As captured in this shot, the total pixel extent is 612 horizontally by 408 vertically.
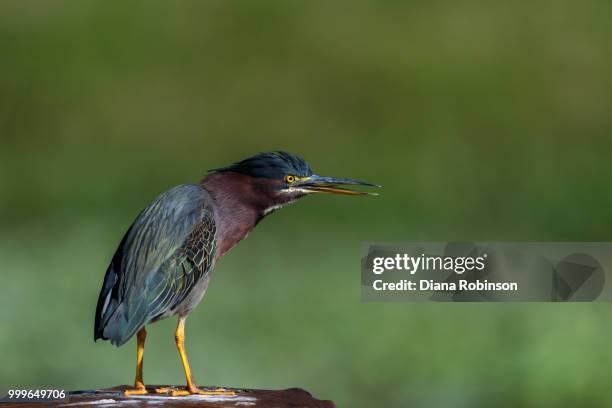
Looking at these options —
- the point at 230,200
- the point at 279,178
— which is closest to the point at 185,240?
the point at 230,200

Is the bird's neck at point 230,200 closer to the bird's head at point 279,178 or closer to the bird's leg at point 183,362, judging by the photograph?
the bird's head at point 279,178

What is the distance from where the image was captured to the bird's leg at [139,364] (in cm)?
699

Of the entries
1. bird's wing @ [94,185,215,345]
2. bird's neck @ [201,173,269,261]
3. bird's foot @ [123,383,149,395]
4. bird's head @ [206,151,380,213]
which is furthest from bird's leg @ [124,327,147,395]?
bird's head @ [206,151,380,213]

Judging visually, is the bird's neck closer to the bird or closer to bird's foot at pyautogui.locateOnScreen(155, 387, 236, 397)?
the bird

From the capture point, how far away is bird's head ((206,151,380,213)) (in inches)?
283

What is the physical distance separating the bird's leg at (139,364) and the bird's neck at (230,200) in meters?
0.56

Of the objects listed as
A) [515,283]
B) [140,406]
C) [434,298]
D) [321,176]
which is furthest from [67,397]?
[515,283]

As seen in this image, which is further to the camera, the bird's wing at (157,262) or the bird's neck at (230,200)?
the bird's neck at (230,200)

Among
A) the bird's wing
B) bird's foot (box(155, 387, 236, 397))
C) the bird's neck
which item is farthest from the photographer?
the bird's neck

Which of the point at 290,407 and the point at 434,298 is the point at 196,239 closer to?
the point at 290,407

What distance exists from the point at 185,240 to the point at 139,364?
68 centimetres

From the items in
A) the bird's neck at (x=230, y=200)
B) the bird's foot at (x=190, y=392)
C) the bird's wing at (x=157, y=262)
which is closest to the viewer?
the bird's wing at (x=157, y=262)

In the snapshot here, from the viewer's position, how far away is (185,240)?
7031mm

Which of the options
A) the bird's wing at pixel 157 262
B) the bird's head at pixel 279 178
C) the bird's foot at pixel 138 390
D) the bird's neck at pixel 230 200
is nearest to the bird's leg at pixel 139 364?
the bird's foot at pixel 138 390
